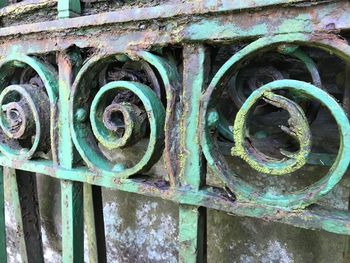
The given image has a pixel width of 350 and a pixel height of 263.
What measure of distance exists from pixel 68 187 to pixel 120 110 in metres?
0.24

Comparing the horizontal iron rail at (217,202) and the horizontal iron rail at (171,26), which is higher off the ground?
the horizontal iron rail at (171,26)

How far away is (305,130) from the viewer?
55 centimetres

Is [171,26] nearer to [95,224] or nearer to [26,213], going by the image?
[95,224]

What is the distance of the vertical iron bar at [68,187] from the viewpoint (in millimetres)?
818

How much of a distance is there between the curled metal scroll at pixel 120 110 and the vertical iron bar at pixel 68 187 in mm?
32

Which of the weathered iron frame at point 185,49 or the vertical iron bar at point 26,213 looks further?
the vertical iron bar at point 26,213

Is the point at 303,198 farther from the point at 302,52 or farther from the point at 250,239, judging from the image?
the point at 250,239

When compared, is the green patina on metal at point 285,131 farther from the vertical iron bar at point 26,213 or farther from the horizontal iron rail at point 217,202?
the vertical iron bar at point 26,213

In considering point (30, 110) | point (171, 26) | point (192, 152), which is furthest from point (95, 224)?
point (171, 26)

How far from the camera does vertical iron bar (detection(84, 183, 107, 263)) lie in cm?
102

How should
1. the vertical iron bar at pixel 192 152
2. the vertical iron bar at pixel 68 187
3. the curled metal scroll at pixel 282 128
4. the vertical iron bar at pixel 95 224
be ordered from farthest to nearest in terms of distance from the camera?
the vertical iron bar at pixel 95 224, the vertical iron bar at pixel 68 187, the vertical iron bar at pixel 192 152, the curled metal scroll at pixel 282 128

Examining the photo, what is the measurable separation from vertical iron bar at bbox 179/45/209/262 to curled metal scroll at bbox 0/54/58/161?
332 millimetres

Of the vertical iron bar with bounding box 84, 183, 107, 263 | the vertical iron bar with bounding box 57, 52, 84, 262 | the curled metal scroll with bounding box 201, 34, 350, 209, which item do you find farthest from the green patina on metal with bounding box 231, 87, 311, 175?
the vertical iron bar with bounding box 84, 183, 107, 263

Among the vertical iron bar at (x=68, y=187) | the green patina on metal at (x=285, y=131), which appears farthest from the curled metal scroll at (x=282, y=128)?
the vertical iron bar at (x=68, y=187)
